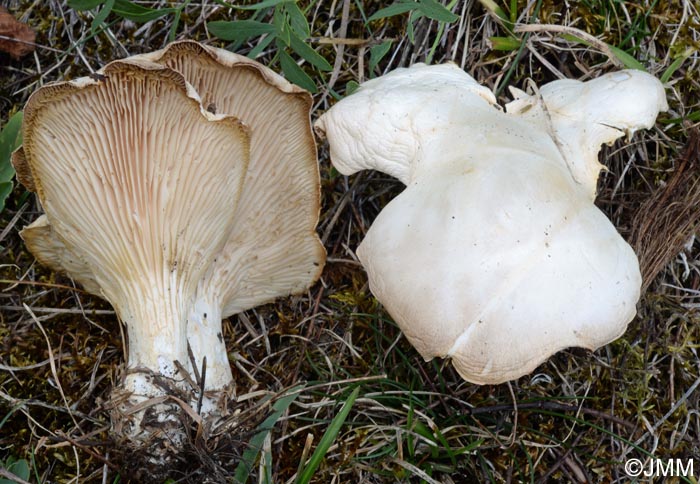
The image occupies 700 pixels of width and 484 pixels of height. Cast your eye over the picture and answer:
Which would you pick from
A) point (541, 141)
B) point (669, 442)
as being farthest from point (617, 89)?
point (669, 442)

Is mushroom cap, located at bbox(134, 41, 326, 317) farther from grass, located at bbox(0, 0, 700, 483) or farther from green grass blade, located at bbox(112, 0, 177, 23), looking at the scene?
green grass blade, located at bbox(112, 0, 177, 23)

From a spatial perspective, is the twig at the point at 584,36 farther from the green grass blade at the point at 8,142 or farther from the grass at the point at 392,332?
the green grass blade at the point at 8,142

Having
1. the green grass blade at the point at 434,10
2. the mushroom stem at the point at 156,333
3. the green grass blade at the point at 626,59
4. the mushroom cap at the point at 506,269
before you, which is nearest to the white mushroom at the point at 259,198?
the mushroom stem at the point at 156,333

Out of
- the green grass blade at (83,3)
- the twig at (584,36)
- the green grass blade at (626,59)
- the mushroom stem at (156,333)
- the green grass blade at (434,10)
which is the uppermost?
the green grass blade at (83,3)

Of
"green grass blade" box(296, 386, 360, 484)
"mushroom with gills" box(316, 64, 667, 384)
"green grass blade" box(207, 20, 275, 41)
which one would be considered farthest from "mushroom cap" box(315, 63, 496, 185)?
"green grass blade" box(296, 386, 360, 484)

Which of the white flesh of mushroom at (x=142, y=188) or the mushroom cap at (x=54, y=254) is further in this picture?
the mushroom cap at (x=54, y=254)

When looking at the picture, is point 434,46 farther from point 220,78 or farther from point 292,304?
point 292,304

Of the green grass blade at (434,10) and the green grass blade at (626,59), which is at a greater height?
the green grass blade at (434,10)
